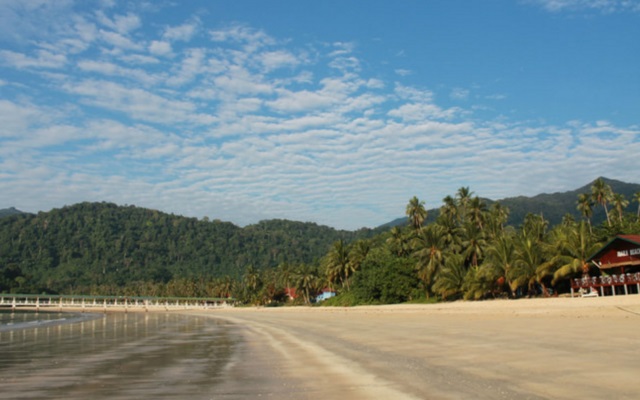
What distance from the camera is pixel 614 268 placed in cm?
4734

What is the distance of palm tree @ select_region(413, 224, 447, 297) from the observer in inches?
2468

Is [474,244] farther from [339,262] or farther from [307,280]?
[307,280]

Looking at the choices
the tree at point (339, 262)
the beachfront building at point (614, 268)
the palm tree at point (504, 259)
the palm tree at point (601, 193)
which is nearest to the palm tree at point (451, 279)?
the palm tree at point (504, 259)

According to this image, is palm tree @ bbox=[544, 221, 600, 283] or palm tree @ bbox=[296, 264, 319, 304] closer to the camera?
palm tree @ bbox=[544, 221, 600, 283]

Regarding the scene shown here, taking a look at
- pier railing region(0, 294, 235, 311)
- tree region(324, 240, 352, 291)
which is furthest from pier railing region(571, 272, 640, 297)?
pier railing region(0, 294, 235, 311)

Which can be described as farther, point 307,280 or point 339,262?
point 307,280

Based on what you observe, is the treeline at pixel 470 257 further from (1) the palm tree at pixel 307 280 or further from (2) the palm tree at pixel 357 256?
(1) the palm tree at pixel 307 280

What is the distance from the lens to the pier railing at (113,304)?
390 ft

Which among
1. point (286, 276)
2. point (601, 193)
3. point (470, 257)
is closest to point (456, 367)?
point (470, 257)

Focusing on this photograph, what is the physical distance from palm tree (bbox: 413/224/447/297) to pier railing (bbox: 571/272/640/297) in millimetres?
17636

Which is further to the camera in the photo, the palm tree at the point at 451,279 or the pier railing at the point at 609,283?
the palm tree at the point at 451,279

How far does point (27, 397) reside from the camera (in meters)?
9.24

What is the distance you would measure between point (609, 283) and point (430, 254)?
909 inches

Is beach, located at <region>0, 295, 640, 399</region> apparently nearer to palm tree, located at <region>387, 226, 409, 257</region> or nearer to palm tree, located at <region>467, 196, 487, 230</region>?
palm tree, located at <region>467, 196, 487, 230</region>
